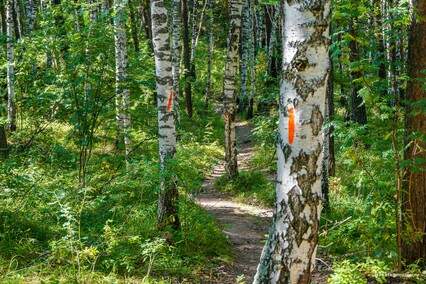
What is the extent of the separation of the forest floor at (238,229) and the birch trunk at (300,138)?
1142 millimetres

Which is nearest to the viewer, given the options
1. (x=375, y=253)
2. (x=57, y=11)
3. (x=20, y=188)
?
(x=375, y=253)

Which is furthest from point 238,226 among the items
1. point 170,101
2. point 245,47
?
point 245,47

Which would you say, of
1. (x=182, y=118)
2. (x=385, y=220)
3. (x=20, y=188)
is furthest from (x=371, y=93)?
(x=182, y=118)

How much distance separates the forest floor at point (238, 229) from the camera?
6.73 metres

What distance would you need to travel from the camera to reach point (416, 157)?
19.4 feet

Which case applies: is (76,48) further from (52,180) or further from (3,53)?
(3,53)

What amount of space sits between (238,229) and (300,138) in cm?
576

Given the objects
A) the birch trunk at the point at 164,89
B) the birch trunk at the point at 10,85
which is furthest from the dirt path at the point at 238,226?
the birch trunk at the point at 10,85

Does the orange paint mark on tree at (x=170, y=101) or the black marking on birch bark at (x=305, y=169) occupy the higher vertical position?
the orange paint mark on tree at (x=170, y=101)

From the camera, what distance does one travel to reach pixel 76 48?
27.2 feet

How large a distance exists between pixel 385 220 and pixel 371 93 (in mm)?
1888

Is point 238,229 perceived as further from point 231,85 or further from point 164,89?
point 231,85

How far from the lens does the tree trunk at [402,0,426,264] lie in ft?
19.0

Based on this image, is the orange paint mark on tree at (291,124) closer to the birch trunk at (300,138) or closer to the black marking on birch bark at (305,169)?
the birch trunk at (300,138)
